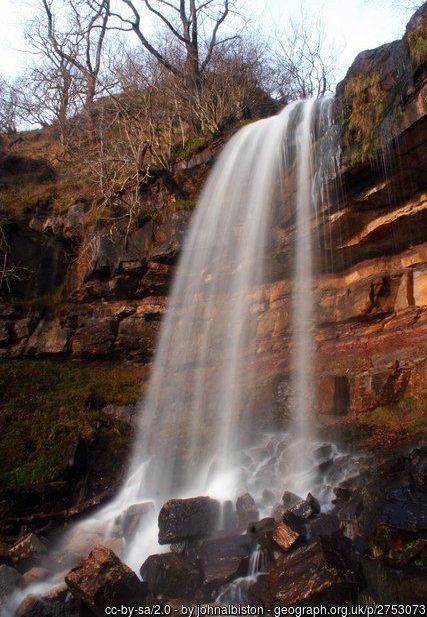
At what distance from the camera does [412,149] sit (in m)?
8.21

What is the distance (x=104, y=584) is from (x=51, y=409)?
5.66 metres

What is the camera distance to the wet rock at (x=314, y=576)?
173 inches

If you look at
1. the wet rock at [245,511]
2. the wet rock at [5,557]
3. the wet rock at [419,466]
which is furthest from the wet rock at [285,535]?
the wet rock at [5,557]

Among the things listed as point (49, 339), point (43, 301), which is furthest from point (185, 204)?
point (49, 339)

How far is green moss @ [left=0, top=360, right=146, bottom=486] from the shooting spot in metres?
8.54

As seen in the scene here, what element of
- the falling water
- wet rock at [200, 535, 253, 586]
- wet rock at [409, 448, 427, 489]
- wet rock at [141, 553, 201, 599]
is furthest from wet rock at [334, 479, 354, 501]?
wet rock at [141, 553, 201, 599]

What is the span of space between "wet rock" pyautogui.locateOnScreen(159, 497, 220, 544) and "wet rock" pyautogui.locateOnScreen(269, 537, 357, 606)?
1.33m

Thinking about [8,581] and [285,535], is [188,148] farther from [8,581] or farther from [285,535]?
[8,581]

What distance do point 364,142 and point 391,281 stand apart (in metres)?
2.90

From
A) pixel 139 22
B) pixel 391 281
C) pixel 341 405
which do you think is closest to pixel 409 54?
pixel 391 281

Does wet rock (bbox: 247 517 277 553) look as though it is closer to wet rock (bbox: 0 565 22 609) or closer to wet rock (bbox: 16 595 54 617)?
wet rock (bbox: 16 595 54 617)

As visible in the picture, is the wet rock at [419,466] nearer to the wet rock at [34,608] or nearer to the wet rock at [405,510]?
the wet rock at [405,510]

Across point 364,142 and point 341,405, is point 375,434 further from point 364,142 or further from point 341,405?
point 364,142

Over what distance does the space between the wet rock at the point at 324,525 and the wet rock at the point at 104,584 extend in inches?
85.3
